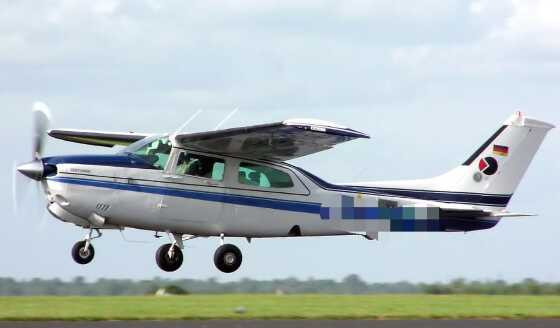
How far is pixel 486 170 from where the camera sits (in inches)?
1053

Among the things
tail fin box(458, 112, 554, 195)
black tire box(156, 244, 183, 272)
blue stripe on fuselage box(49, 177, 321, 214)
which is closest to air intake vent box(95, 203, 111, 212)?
blue stripe on fuselage box(49, 177, 321, 214)

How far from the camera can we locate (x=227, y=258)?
2425 centimetres

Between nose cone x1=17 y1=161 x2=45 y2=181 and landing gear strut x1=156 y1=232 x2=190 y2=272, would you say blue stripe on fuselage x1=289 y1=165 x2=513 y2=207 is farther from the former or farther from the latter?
nose cone x1=17 y1=161 x2=45 y2=181

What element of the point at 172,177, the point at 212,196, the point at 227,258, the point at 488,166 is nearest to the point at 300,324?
the point at 212,196

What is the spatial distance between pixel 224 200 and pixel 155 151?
1699 millimetres

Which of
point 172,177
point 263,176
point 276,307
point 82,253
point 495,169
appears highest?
point 172,177

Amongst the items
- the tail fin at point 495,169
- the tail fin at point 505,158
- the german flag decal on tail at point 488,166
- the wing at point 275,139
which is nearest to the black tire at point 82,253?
the wing at point 275,139

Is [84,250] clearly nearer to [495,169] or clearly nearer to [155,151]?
[155,151]

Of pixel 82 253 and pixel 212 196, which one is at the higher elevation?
pixel 212 196

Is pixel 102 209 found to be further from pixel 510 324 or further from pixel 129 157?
pixel 510 324

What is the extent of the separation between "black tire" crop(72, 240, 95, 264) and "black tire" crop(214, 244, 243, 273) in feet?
8.38

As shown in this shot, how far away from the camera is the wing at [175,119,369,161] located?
21484mm

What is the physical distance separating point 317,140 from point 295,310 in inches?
129

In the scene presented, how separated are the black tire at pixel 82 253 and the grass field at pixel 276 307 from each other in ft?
2.89
